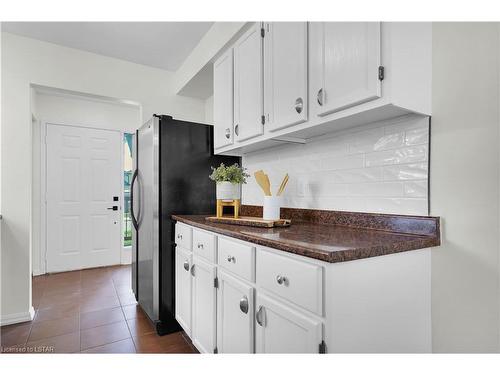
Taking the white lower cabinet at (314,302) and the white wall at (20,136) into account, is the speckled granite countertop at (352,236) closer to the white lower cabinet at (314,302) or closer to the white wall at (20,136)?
the white lower cabinet at (314,302)

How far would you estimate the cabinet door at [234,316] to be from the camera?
1.27 metres

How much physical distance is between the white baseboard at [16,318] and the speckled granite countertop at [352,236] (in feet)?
6.29

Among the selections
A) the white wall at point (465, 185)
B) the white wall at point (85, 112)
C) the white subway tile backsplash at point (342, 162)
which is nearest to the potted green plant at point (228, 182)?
the white subway tile backsplash at point (342, 162)

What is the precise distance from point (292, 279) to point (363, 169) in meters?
0.78

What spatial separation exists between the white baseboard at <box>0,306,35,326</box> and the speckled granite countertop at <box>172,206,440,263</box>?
6.29ft

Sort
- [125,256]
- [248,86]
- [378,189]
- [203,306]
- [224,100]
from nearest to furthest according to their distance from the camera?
[378,189] < [203,306] < [248,86] < [224,100] < [125,256]

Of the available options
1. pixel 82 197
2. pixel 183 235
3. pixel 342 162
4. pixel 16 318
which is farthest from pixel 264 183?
pixel 82 197

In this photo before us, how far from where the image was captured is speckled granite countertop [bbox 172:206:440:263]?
930 mm

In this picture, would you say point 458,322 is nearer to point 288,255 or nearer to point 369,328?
point 369,328

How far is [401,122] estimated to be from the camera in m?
1.32

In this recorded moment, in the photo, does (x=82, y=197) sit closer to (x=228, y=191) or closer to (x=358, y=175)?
(x=228, y=191)

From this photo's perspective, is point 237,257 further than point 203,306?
No

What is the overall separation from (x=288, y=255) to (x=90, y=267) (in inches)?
156

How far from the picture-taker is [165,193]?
2217mm
